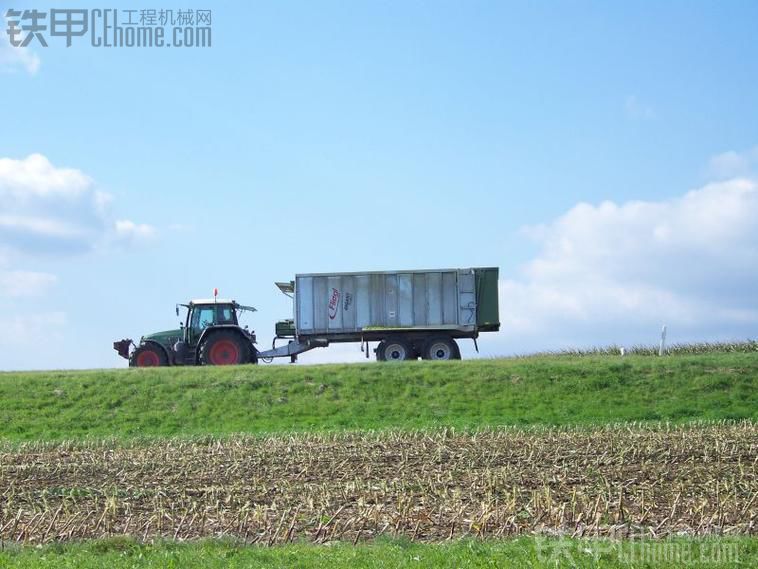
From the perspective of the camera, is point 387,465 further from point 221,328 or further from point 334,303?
point 334,303

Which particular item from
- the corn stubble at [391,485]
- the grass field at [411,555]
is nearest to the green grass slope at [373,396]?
the corn stubble at [391,485]

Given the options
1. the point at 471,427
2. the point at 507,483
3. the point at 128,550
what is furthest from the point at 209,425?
the point at 128,550

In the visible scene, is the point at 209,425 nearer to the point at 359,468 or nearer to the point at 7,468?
the point at 7,468

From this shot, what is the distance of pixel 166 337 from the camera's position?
34.2 m

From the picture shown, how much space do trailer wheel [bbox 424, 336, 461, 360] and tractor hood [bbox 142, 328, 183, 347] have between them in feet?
27.7

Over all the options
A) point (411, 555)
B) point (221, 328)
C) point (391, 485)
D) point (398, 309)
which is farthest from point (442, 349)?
point (411, 555)

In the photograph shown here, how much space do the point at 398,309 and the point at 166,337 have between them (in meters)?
7.91

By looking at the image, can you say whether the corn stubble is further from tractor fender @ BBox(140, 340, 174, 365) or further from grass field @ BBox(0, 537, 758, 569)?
tractor fender @ BBox(140, 340, 174, 365)

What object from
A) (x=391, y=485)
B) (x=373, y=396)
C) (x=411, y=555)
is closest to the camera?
(x=411, y=555)

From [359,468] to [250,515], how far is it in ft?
15.1

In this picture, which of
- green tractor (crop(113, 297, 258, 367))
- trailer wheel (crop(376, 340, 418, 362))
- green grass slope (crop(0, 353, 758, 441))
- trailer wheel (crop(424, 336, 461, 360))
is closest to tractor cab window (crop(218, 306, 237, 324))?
green tractor (crop(113, 297, 258, 367))

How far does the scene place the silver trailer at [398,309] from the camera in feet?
114

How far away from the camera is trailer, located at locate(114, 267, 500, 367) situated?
114 feet

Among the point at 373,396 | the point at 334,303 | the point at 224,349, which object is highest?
the point at 334,303
